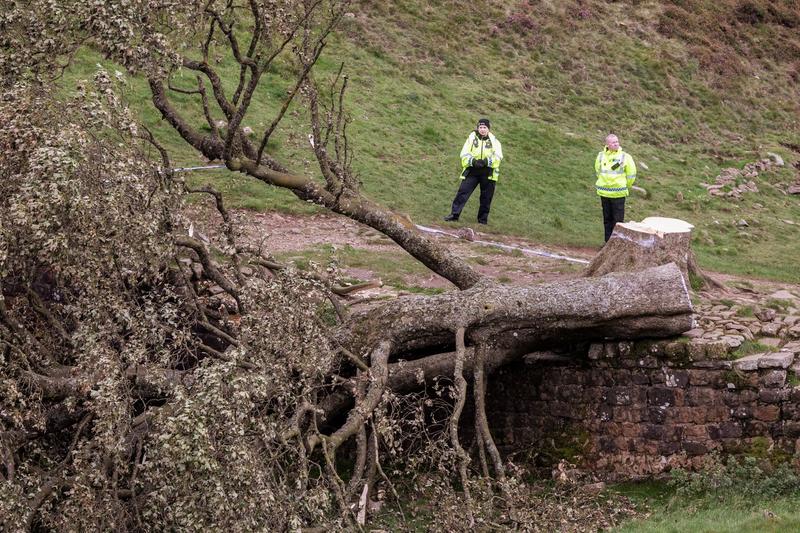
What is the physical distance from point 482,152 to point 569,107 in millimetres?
10384

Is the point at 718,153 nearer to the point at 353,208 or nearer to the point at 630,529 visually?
the point at 353,208

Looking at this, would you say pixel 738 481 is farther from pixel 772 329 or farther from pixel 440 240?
pixel 440 240

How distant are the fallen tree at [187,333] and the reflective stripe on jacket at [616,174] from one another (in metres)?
6.83

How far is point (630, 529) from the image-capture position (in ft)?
40.2

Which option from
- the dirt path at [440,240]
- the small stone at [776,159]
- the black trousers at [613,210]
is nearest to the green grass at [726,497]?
the dirt path at [440,240]

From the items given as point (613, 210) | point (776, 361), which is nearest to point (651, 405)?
point (776, 361)

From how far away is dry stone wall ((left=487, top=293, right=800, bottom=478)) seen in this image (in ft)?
45.0

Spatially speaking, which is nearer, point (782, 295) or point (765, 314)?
point (765, 314)

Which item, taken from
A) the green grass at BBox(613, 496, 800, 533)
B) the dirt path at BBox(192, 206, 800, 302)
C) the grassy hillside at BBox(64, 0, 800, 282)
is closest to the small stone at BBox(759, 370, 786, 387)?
the green grass at BBox(613, 496, 800, 533)

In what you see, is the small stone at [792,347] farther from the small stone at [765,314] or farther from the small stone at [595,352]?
the small stone at [595,352]

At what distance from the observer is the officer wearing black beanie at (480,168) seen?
72.1 ft

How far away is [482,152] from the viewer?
21969mm

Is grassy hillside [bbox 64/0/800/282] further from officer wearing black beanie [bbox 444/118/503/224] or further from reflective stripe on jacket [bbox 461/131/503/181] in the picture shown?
reflective stripe on jacket [bbox 461/131/503/181]

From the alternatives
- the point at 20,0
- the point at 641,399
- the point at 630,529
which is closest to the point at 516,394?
the point at 641,399
